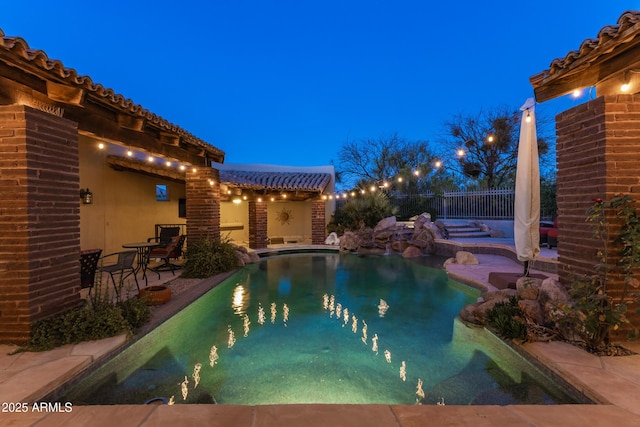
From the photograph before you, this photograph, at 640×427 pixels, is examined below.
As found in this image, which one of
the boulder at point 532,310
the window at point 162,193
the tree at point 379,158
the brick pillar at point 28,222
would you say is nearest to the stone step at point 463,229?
the tree at point 379,158

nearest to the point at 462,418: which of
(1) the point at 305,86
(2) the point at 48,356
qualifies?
(2) the point at 48,356

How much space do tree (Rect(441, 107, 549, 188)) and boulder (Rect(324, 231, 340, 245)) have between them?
900 centimetres

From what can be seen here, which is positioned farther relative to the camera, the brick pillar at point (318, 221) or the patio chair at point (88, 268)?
the brick pillar at point (318, 221)

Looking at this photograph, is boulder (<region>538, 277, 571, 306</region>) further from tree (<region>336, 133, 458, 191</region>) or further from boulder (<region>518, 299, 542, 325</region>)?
tree (<region>336, 133, 458, 191</region>)

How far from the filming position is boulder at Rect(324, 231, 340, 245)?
15.2 metres

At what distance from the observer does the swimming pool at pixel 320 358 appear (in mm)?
3104

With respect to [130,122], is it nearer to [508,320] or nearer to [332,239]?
[508,320]

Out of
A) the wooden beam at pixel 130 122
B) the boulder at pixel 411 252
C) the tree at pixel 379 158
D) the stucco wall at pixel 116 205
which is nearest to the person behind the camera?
the wooden beam at pixel 130 122

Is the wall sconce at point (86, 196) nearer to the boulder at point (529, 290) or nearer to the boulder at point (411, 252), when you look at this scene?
the boulder at point (529, 290)

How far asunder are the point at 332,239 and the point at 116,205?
8.72m

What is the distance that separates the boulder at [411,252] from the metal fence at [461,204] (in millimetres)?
4880

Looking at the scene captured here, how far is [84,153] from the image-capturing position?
26.9ft

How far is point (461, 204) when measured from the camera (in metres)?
16.3

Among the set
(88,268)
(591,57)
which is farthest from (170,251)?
(591,57)
